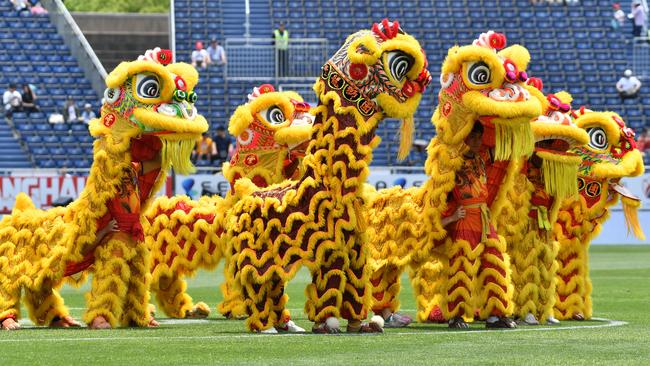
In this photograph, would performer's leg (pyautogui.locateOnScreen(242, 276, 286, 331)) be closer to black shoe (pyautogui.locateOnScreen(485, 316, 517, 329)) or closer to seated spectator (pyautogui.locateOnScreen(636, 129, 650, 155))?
black shoe (pyautogui.locateOnScreen(485, 316, 517, 329))

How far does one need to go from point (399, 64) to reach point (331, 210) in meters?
1.42

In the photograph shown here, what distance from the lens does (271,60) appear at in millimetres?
38969

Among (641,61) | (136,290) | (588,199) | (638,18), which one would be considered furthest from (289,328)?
(638,18)

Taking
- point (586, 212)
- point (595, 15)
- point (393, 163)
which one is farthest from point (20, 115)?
point (586, 212)

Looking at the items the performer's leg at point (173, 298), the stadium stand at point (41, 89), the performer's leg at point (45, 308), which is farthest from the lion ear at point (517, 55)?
the stadium stand at point (41, 89)

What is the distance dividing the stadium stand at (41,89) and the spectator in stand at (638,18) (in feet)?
53.7

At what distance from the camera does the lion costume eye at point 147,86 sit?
13742 mm

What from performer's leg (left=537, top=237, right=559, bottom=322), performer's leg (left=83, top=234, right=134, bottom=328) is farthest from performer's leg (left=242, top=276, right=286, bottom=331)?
performer's leg (left=537, top=237, right=559, bottom=322)

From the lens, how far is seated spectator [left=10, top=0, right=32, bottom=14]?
3950 cm

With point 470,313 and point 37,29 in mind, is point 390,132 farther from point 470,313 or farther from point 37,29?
point 470,313

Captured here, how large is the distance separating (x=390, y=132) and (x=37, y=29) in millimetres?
10112

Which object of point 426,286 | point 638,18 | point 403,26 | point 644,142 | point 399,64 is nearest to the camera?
point 399,64

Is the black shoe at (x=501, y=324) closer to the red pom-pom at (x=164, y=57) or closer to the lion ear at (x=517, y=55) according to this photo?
the lion ear at (x=517, y=55)

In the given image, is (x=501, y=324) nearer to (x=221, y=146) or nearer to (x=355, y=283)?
(x=355, y=283)
